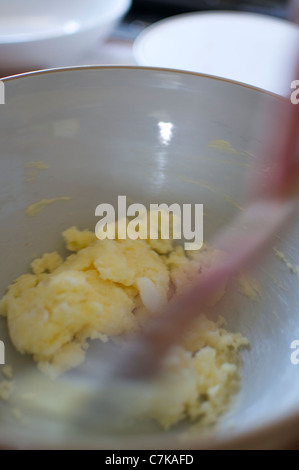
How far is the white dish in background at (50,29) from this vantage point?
2.76 ft

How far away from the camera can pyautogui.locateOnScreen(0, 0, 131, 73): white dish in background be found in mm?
840

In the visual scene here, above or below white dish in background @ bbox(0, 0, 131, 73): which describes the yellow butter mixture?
below

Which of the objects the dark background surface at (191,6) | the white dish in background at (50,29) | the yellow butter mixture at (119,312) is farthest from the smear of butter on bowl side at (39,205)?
the dark background surface at (191,6)

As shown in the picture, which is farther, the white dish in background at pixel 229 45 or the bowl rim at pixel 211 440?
the white dish in background at pixel 229 45

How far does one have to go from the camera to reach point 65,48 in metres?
0.88

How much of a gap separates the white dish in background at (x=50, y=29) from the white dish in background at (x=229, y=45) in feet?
0.38

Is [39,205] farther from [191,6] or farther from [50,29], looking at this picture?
[191,6]

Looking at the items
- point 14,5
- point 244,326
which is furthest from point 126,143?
point 14,5

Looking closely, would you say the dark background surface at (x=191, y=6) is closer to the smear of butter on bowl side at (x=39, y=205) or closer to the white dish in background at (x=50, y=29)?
the white dish in background at (x=50, y=29)

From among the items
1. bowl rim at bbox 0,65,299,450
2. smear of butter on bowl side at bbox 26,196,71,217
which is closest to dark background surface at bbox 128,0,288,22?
smear of butter on bowl side at bbox 26,196,71,217

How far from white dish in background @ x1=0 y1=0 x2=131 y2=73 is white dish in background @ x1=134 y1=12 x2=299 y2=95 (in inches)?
4.6

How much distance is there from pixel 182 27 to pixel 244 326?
783 millimetres

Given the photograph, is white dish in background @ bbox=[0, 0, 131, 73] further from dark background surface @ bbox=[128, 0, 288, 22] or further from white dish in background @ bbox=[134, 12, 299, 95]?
dark background surface @ bbox=[128, 0, 288, 22]

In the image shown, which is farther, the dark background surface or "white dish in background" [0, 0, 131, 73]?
the dark background surface
